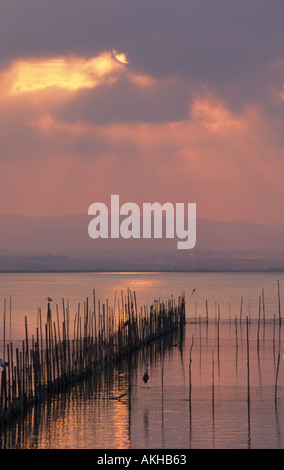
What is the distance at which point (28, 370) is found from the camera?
1983cm

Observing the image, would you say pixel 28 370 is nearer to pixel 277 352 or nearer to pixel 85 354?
pixel 85 354

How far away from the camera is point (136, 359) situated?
3166 cm

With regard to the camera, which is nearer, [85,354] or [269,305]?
[85,354]

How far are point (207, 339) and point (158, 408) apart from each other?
21.0m

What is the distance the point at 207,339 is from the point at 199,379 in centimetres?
1510

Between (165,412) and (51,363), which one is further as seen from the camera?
(51,363)
